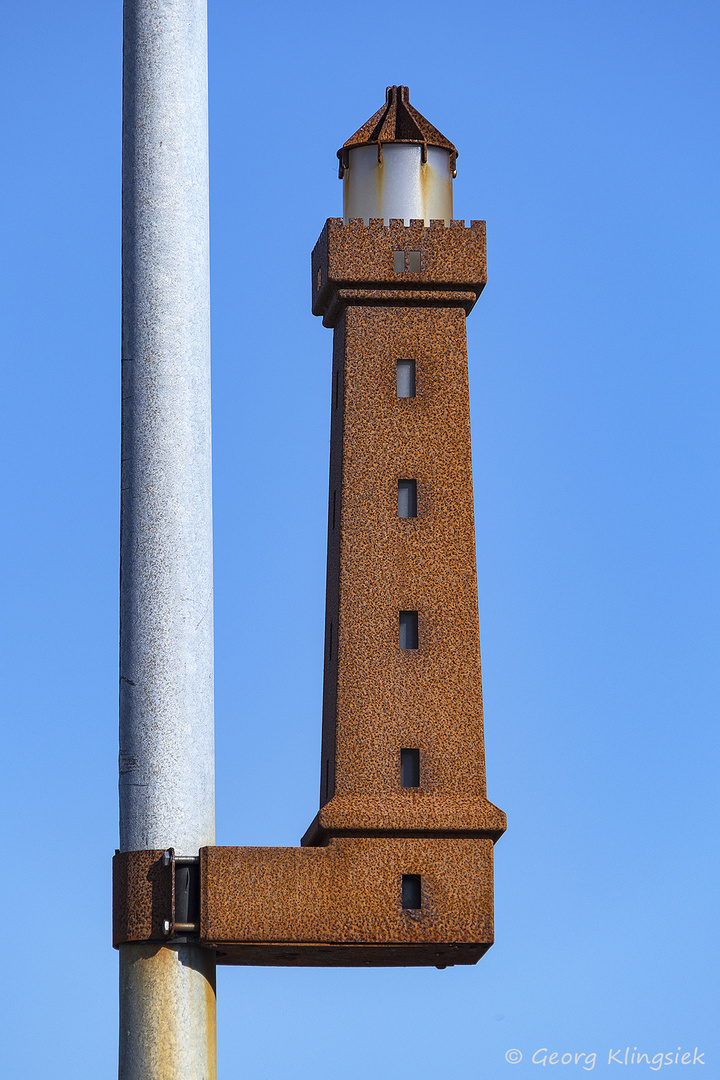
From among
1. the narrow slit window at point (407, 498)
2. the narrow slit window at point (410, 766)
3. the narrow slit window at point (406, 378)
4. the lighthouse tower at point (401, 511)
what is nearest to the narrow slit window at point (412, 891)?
the lighthouse tower at point (401, 511)

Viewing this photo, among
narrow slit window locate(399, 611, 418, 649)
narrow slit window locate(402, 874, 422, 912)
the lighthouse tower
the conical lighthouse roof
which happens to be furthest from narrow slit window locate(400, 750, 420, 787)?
the conical lighthouse roof

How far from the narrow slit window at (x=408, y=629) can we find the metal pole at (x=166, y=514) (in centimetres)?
209

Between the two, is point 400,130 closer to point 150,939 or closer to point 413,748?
point 413,748

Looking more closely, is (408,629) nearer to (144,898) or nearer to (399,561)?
(399,561)

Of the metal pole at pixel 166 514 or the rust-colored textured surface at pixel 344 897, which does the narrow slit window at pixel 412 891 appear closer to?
the rust-colored textured surface at pixel 344 897

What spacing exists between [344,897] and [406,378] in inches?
228

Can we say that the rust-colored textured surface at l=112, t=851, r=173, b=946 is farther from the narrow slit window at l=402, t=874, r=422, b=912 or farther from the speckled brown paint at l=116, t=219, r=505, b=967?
the narrow slit window at l=402, t=874, r=422, b=912

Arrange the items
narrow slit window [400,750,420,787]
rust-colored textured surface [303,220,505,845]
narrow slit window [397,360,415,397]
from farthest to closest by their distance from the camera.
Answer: narrow slit window [397,360,415,397]
narrow slit window [400,750,420,787]
rust-colored textured surface [303,220,505,845]

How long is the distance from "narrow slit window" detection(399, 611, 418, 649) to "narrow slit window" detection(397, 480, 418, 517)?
3.65 ft

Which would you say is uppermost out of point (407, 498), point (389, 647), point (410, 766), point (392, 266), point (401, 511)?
point (392, 266)

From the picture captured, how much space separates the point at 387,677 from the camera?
2328 cm

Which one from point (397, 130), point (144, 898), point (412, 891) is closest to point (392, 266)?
point (397, 130)

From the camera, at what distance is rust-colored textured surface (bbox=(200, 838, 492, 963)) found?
73.9 feet

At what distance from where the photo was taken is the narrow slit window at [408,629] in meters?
23.5
